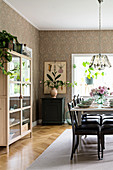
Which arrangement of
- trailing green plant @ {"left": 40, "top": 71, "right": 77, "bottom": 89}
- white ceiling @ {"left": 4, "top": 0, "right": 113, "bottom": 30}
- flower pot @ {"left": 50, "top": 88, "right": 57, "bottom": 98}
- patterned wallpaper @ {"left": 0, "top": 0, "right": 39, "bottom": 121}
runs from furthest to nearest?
trailing green plant @ {"left": 40, "top": 71, "right": 77, "bottom": 89}, flower pot @ {"left": 50, "top": 88, "right": 57, "bottom": 98}, white ceiling @ {"left": 4, "top": 0, "right": 113, "bottom": 30}, patterned wallpaper @ {"left": 0, "top": 0, "right": 39, "bottom": 121}

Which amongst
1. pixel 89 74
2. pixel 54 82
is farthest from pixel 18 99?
pixel 89 74

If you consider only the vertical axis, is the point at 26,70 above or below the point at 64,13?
below

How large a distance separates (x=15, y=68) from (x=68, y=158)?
1.92m

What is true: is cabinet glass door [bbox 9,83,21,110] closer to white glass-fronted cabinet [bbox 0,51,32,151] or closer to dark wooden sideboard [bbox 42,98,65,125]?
white glass-fronted cabinet [bbox 0,51,32,151]

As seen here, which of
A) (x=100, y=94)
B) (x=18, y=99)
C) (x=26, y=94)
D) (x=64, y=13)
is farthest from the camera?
(x=64, y=13)

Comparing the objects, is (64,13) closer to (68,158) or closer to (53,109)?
(53,109)

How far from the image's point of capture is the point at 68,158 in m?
4.28

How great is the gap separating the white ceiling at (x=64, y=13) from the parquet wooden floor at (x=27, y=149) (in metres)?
2.92

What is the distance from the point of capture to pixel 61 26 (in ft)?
26.9

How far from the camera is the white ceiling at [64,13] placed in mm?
5898

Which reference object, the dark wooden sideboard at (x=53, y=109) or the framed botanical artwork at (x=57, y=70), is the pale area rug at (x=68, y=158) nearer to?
the dark wooden sideboard at (x=53, y=109)

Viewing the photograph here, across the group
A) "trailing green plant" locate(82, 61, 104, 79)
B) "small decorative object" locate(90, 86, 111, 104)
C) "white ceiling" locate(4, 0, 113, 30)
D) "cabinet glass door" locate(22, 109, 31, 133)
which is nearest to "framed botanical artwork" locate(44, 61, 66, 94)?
"trailing green plant" locate(82, 61, 104, 79)

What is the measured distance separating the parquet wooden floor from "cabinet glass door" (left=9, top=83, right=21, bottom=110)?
29.7 inches

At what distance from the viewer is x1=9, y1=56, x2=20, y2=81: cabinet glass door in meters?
4.93
